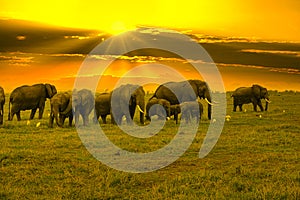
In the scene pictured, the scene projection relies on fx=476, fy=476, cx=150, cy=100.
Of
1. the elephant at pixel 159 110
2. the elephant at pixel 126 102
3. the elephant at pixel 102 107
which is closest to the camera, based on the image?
the elephant at pixel 126 102

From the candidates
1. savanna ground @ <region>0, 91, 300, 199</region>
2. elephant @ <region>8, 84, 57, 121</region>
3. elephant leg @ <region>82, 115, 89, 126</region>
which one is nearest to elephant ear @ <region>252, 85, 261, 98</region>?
savanna ground @ <region>0, 91, 300, 199</region>

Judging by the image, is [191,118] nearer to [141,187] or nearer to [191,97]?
[191,97]

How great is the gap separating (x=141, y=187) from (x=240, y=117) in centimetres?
1837

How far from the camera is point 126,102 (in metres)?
26.4

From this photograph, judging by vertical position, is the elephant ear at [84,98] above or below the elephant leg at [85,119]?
above

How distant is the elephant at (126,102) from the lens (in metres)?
25.9

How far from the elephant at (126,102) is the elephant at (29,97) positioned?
6.29 m

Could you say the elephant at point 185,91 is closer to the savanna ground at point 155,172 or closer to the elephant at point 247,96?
the elephant at point 247,96

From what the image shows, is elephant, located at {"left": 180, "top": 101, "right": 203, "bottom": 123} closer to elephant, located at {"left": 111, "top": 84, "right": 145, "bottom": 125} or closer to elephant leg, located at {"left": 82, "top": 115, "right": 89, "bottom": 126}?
elephant, located at {"left": 111, "top": 84, "right": 145, "bottom": 125}

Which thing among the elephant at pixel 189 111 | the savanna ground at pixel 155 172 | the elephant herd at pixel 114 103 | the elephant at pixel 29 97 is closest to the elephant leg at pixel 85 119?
the elephant herd at pixel 114 103

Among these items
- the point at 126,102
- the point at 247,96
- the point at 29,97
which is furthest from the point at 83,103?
the point at 247,96

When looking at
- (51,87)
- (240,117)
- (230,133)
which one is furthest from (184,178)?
(51,87)

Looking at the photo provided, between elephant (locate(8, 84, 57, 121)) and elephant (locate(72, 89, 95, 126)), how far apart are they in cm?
520

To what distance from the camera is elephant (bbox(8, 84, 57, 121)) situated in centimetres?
2975
